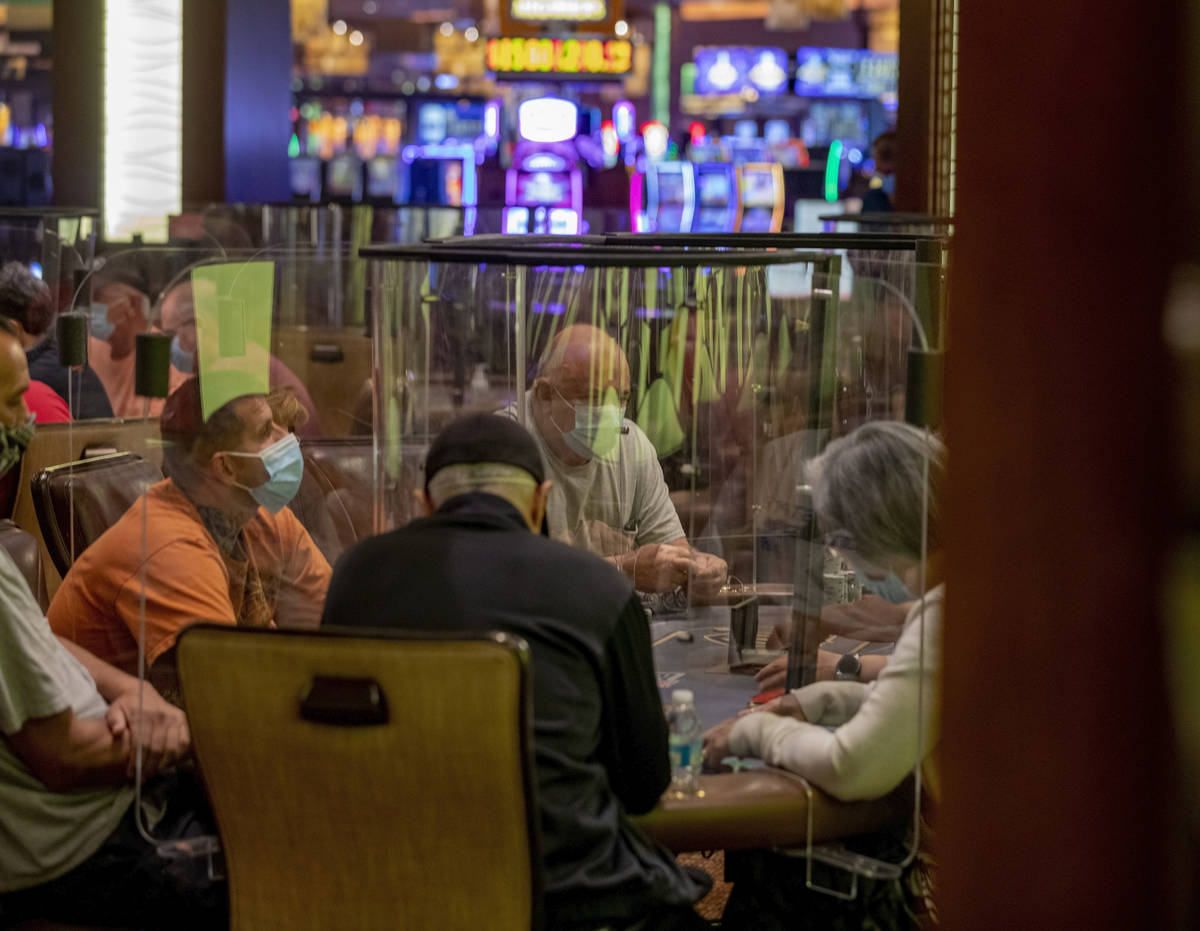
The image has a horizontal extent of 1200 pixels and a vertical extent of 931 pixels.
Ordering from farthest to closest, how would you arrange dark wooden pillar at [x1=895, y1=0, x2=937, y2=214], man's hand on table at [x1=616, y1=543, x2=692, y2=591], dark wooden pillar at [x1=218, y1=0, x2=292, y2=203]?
1. dark wooden pillar at [x1=218, y1=0, x2=292, y2=203]
2. dark wooden pillar at [x1=895, y1=0, x2=937, y2=214]
3. man's hand on table at [x1=616, y1=543, x2=692, y2=591]

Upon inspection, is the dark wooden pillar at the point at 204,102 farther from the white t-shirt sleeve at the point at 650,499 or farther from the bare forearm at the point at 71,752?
the bare forearm at the point at 71,752

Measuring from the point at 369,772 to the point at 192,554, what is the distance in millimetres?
859

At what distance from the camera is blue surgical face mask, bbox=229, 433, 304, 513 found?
8.67 ft

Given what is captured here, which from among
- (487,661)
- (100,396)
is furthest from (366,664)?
(100,396)

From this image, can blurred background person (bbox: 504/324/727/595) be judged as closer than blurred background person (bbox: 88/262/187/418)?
Yes

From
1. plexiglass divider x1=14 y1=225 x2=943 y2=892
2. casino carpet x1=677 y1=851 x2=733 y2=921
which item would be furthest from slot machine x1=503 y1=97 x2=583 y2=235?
plexiglass divider x1=14 y1=225 x2=943 y2=892

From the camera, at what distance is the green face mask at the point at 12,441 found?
3338mm

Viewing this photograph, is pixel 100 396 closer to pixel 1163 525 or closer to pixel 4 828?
pixel 4 828

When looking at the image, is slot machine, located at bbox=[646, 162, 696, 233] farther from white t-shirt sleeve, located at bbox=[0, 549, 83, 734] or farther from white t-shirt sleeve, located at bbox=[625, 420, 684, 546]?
white t-shirt sleeve, located at bbox=[0, 549, 83, 734]

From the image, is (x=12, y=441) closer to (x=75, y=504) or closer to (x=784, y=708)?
(x=75, y=504)

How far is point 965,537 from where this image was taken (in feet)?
3.12

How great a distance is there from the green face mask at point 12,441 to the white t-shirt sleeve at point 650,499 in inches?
Result: 56.1

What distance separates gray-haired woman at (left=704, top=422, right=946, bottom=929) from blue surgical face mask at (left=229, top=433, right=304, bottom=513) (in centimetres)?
93

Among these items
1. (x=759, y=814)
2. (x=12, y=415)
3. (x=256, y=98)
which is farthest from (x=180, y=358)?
(x=256, y=98)
